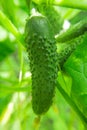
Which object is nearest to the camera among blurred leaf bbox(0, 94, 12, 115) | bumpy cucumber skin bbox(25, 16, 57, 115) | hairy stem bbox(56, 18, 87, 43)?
bumpy cucumber skin bbox(25, 16, 57, 115)

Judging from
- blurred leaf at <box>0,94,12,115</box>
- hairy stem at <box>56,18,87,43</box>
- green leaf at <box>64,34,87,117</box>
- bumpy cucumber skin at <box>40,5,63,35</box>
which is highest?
bumpy cucumber skin at <box>40,5,63,35</box>

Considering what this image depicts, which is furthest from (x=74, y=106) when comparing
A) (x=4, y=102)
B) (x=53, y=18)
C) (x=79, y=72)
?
(x=4, y=102)

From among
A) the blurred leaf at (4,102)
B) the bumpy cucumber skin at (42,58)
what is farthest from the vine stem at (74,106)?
the blurred leaf at (4,102)

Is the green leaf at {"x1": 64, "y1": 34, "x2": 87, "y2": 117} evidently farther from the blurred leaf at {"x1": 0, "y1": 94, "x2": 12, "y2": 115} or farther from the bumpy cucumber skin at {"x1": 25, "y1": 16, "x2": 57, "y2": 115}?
the blurred leaf at {"x1": 0, "y1": 94, "x2": 12, "y2": 115}

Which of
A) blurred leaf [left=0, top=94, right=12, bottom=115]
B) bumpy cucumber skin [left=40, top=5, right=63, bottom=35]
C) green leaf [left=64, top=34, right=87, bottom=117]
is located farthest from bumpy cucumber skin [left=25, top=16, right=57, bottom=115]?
blurred leaf [left=0, top=94, right=12, bottom=115]

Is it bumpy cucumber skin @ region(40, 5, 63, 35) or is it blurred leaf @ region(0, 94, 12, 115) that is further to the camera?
blurred leaf @ region(0, 94, 12, 115)

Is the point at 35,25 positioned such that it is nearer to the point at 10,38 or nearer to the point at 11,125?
the point at 10,38

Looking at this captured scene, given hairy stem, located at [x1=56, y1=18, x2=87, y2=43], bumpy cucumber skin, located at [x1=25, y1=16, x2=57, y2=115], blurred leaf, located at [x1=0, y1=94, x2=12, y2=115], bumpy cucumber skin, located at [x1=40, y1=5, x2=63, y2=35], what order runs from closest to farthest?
1. bumpy cucumber skin, located at [x1=25, y1=16, x2=57, y2=115]
2. hairy stem, located at [x1=56, y1=18, x2=87, y2=43]
3. bumpy cucumber skin, located at [x1=40, y1=5, x2=63, y2=35]
4. blurred leaf, located at [x1=0, y1=94, x2=12, y2=115]
